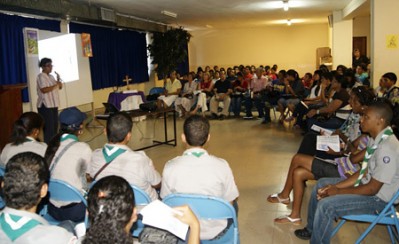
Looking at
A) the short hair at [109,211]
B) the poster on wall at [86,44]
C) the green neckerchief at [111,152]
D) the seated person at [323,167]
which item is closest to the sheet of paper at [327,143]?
the seated person at [323,167]

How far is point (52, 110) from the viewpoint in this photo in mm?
6008

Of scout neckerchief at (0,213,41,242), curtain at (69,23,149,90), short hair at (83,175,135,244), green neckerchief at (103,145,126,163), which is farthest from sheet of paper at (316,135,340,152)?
curtain at (69,23,149,90)

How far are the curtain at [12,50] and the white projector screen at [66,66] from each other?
48 cm

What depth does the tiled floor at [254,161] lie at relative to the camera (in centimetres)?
300

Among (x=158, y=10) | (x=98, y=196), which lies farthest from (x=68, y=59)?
(x=98, y=196)

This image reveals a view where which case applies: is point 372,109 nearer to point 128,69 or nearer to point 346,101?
point 346,101

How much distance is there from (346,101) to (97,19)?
611 cm

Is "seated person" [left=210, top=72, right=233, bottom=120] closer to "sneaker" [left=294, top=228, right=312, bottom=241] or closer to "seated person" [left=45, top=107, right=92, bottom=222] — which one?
"sneaker" [left=294, top=228, right=312, bottom=241]

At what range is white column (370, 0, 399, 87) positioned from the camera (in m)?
6.03

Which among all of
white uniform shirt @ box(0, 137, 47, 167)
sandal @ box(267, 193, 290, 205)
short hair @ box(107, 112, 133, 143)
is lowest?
sandal @ box(267, 193, 290, 205)

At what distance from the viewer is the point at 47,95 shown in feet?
19.3

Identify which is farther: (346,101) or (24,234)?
(346,101)

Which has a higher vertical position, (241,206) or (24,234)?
(24,234)

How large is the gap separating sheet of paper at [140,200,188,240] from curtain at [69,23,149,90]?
28.0ft
